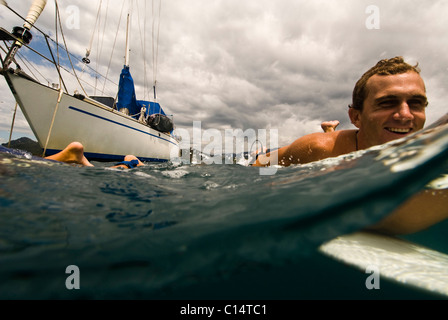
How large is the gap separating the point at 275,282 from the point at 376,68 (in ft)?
9.79

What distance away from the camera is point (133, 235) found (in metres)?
1.18

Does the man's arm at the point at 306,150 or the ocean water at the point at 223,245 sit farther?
the man's arm at the point at 306,150

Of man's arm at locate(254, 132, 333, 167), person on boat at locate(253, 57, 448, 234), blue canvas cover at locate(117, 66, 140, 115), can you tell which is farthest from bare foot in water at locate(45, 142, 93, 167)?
blue canvas cover at locate(117, 66, 140, 115)

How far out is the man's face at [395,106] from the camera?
215 centimetres

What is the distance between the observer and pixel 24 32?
189 inches

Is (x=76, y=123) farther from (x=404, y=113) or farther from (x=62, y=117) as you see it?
(x=404, y=113)

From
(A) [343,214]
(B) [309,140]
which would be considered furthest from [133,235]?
(B) [309,140]

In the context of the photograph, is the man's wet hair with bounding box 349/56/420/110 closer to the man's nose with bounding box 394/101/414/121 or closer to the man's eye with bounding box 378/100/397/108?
the man's eye with bounding box 378/100/397/108

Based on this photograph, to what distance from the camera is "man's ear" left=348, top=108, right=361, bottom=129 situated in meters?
2.65

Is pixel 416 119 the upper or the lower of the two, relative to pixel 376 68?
lower

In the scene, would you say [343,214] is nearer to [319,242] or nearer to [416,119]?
[319,242]

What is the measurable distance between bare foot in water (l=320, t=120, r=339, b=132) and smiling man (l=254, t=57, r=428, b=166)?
4.55 ft

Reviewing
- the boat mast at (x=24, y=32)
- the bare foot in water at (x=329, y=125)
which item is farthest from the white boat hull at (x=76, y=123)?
the bare foot in water at (x=329, y=125)

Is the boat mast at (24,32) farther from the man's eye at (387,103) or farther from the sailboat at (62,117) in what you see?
the man's eye at (387,103)
